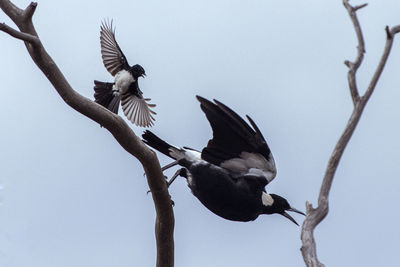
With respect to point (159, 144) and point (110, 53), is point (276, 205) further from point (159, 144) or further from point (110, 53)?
point (110, 53)

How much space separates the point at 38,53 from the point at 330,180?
6.67 ft

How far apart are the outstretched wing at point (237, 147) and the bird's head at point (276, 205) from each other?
24cm

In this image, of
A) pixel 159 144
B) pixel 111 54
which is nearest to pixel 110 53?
pixel 111 54

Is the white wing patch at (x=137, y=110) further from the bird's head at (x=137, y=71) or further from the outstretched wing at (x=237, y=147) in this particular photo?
the outstretched wing at (x=237, y=147)

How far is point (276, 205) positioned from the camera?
766 cm

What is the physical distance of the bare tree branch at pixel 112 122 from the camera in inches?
211

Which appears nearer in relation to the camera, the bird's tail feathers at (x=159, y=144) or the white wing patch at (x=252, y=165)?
the white wing patch at (x=252, y=165)

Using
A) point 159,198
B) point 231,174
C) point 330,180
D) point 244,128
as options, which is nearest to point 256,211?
point 231,174

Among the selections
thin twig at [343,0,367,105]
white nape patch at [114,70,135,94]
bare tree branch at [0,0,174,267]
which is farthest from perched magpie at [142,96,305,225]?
white nape patch at [114,70,135,94]

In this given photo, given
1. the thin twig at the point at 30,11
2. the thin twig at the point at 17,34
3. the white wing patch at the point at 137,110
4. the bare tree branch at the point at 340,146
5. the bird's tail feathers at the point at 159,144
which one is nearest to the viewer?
the bare tree branch at the point at 340,146

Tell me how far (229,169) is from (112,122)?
1.92 metres

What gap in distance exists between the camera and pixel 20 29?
5.45 metres

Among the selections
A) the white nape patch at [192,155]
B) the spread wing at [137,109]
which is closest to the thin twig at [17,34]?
the white nape patch at [192,155]

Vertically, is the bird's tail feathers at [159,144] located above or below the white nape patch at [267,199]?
above
